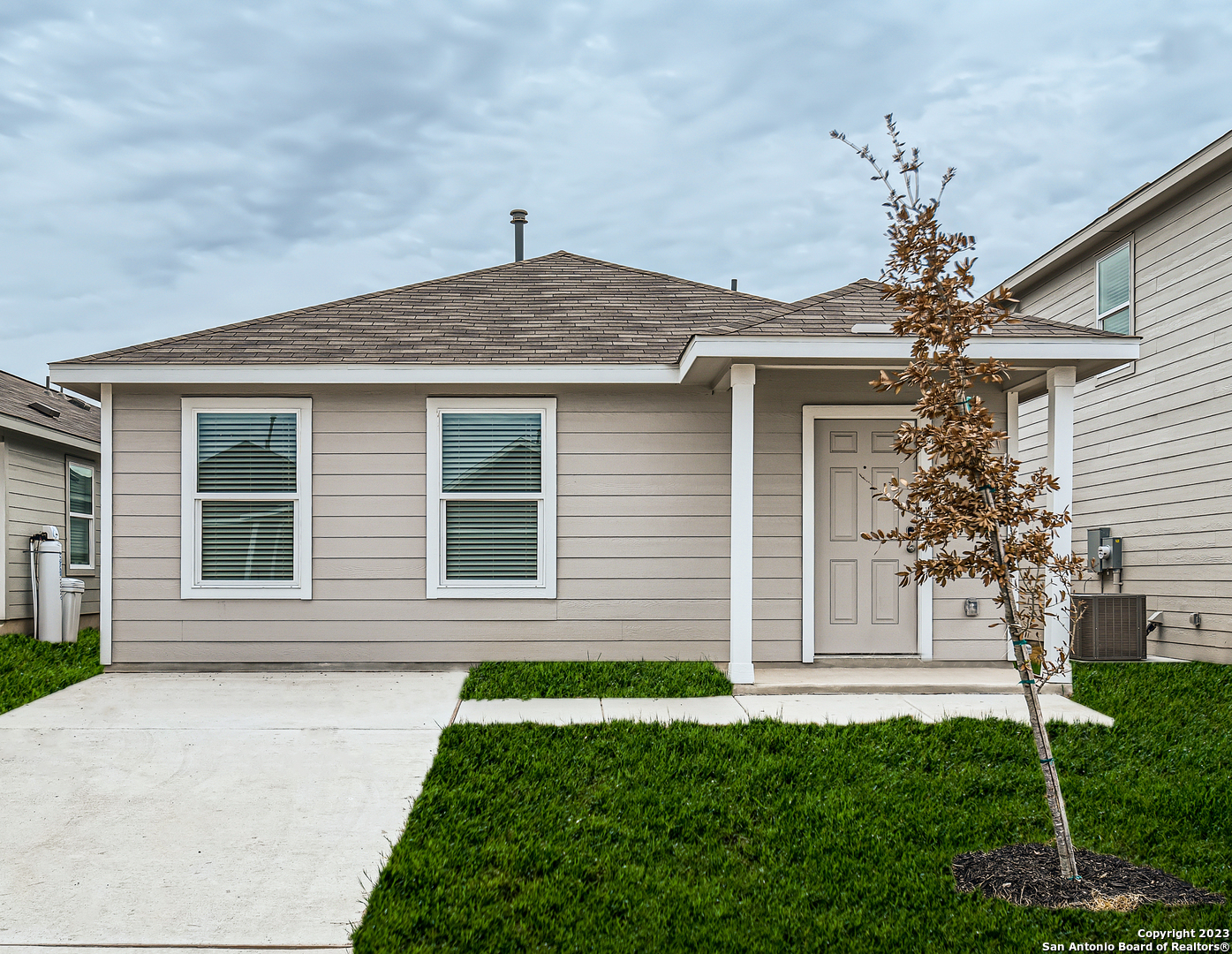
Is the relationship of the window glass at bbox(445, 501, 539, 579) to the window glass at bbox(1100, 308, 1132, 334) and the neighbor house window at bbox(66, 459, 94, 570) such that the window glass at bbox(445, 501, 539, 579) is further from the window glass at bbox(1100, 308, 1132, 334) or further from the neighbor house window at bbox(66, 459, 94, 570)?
the window glass at bbox(1100, 308, 1132, 334)

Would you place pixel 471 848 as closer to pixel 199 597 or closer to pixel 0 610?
pixel 199 597

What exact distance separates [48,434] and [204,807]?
24.2 ft

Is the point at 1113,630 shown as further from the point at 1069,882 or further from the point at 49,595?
the point at 49,595

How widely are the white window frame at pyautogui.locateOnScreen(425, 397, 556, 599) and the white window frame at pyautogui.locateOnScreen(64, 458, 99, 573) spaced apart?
20.3 ft

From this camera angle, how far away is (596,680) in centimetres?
618

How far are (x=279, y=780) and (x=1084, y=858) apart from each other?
361 cm

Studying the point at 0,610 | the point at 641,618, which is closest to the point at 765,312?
the point at 641,618

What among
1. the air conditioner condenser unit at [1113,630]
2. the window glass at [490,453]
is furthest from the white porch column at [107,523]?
the air conditioner condenser unit at [1113,630]

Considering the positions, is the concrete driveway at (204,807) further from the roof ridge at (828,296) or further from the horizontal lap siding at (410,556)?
the roof ridge at (828,296)

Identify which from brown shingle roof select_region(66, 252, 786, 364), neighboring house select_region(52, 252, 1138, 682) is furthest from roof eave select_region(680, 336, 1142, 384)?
neighboring house select_region(52, 252, 1138, 682)

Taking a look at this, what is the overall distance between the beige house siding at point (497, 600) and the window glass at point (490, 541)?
219 mm

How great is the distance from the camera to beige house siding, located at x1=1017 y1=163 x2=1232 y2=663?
7738mm

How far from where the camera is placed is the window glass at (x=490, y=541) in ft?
22.5

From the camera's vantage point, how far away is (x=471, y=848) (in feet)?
11.1
